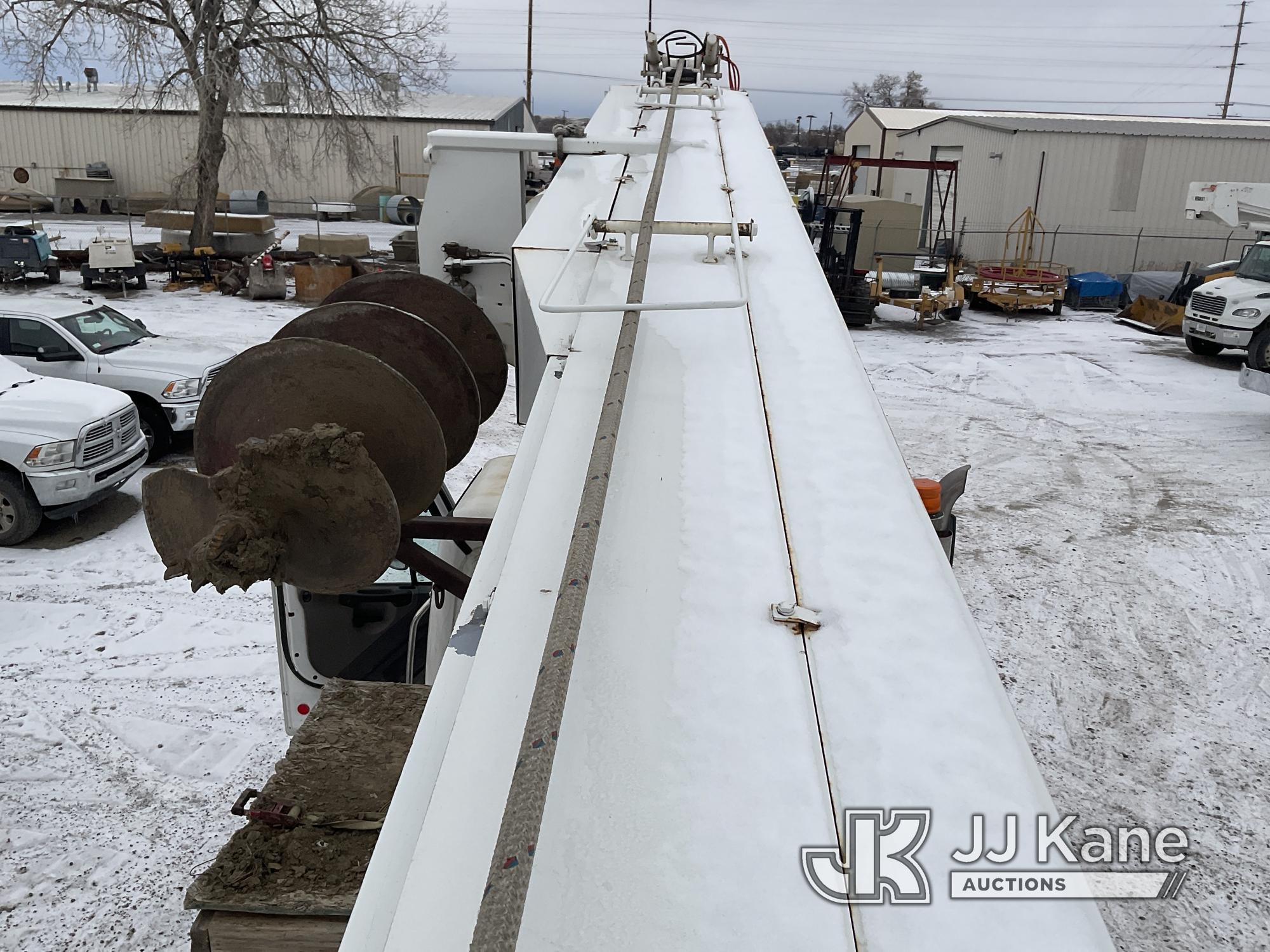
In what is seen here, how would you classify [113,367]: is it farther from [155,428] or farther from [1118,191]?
[1118,191]

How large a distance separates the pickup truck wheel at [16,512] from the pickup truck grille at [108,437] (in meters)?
0.56

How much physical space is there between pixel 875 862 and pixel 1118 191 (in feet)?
104

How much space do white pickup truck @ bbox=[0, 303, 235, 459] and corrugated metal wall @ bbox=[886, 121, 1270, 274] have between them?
81.4 ft

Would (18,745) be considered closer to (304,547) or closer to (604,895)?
(304,547)

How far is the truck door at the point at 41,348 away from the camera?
11.2 meters

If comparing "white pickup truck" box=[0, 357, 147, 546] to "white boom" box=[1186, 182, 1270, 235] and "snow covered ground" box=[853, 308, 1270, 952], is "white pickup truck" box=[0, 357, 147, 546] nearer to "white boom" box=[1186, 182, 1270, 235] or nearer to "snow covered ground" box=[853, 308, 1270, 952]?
"snow covered ground" box=[853, 308, 1270, 952]

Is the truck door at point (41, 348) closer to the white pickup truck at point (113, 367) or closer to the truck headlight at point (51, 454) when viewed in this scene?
the white pickup truck at point (113, 367)

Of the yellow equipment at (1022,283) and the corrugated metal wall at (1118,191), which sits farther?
the corrugated metal wall at (1118,191)

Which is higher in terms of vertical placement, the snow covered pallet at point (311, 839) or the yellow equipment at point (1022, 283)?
the yellow equipment at point (1022, 283)

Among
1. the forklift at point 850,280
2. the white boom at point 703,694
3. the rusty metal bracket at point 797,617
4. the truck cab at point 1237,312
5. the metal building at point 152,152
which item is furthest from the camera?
the metal building at point 152,152

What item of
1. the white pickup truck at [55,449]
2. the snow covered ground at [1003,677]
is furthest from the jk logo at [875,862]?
the white pickup truck at [55,449]

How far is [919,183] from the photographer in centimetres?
3597

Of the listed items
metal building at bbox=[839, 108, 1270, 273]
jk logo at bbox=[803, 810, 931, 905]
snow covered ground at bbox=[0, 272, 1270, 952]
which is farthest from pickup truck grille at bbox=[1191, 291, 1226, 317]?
jk logo at bbox=[803, 810, 931, 905]

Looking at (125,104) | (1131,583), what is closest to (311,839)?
(1131,583)
